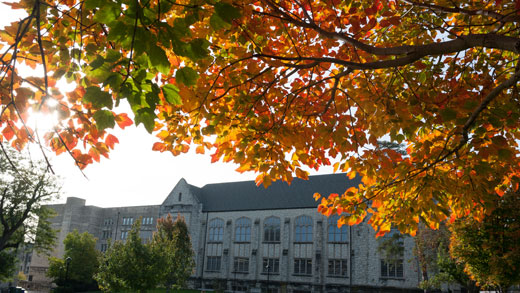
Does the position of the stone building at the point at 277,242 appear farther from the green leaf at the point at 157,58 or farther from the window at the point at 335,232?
the green leaf at the point at 157,58

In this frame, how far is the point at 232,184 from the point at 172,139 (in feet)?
154

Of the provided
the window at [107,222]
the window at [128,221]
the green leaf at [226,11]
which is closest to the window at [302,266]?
the window at [128,221]

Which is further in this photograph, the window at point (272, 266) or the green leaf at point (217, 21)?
the window at point (272, 266)

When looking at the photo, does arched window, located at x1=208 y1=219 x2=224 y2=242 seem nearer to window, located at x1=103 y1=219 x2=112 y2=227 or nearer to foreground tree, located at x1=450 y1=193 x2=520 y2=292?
window, located at x1=103 y1=219 x2=112 y2=227

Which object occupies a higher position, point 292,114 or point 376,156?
point 292,114

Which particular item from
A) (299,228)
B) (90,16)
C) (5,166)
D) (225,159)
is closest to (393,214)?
(225,159)

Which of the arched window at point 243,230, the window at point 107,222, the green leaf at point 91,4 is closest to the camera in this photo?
the green leaf at point 91,4

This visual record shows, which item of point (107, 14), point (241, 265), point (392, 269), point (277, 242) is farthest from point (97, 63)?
point (241, 265)

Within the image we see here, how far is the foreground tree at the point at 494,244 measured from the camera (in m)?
12.4

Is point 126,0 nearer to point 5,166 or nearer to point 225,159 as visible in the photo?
point 225,159

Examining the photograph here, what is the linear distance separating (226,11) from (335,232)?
4039cm

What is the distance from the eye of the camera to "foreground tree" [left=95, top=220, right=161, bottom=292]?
24.8 metres

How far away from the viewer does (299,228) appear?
4275cm

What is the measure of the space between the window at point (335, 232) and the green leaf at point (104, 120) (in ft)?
128
